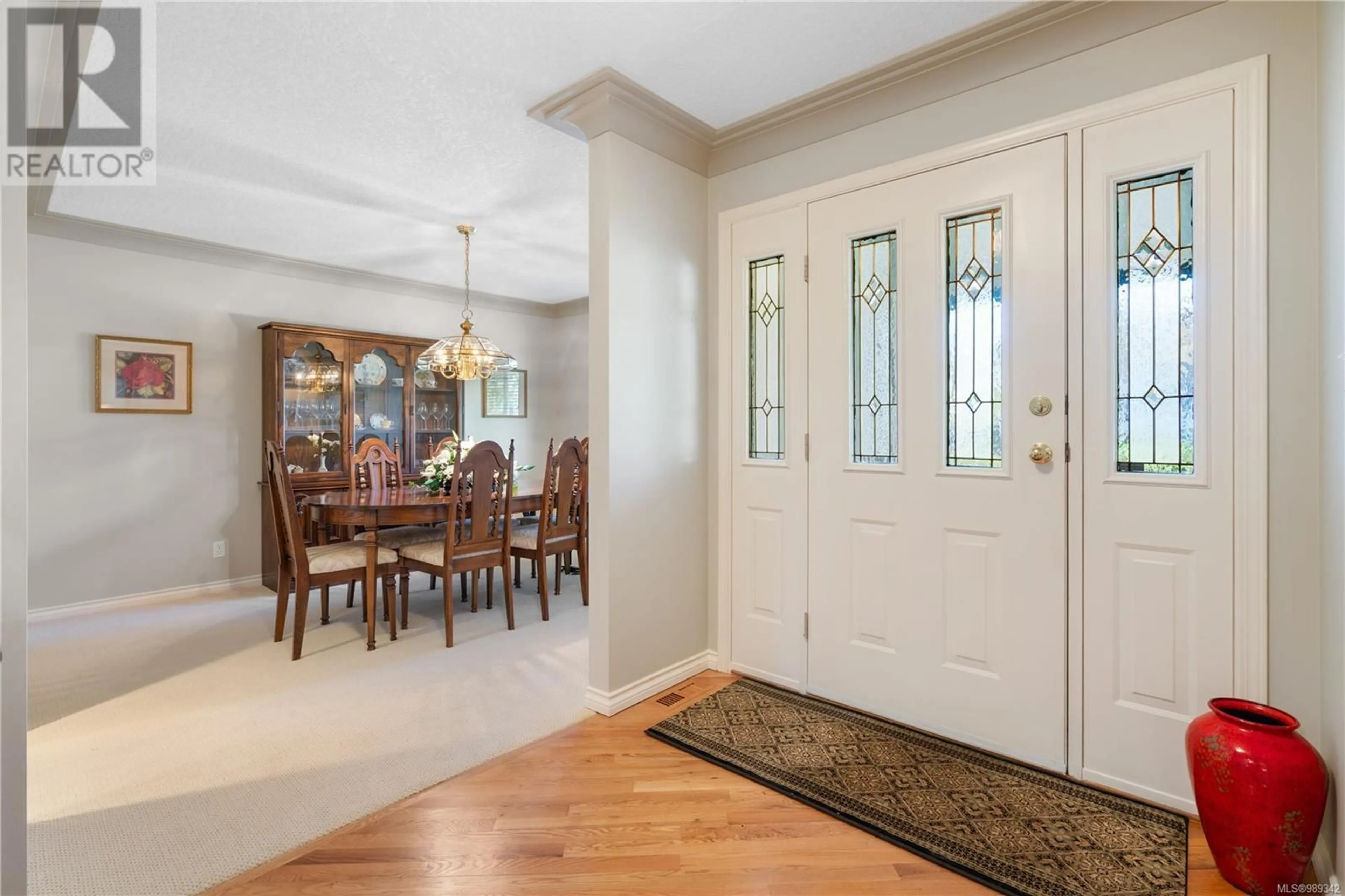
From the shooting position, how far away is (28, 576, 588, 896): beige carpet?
174cm

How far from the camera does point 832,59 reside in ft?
7.48

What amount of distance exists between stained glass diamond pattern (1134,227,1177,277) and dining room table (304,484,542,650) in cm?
311

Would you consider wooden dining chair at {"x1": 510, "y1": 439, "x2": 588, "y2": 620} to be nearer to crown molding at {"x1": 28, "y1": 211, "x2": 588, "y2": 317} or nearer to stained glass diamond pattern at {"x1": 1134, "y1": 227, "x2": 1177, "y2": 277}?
crown molding at {"x1": 28, "y1": 211, "x2": 588, "y2": 317}

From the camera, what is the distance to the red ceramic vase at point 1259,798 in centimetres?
144

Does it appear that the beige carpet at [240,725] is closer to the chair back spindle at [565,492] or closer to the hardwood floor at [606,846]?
the hardwood floor at [606,846]

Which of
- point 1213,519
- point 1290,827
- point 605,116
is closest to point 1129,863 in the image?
point 1290,827

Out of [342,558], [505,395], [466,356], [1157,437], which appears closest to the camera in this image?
[1157,437]

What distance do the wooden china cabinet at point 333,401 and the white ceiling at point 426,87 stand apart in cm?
103

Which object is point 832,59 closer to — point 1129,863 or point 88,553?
point 1129,863

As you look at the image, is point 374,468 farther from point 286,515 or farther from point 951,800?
point 951,800

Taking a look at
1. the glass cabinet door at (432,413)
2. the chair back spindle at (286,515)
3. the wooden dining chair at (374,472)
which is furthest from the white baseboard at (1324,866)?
the glass cabinet door at (432,413)

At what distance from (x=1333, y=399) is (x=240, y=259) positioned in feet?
18.9

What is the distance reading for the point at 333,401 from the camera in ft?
15.9

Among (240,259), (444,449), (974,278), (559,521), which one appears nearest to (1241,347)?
(974,278)
